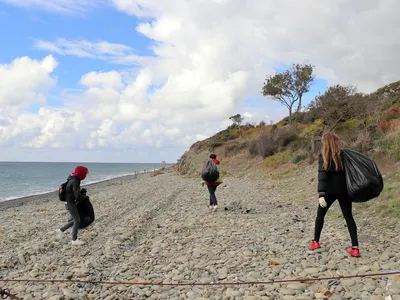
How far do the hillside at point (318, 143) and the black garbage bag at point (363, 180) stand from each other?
424cm

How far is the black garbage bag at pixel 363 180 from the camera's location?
16.5ft

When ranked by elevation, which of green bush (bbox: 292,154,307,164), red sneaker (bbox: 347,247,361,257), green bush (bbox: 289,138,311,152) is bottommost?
red sneaker (bbox: 347,247,361,257)

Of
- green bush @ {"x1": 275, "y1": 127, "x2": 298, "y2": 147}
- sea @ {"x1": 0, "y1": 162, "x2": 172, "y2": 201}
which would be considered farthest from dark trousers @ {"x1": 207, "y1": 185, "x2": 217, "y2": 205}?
sea @ {"x1": 0, "y1": 162, "x2": 172, "y2": 201}

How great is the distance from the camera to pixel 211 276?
5.23m

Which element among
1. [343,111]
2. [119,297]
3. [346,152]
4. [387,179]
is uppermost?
[343,111]

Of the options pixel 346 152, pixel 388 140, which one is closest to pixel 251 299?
pixel 346 152

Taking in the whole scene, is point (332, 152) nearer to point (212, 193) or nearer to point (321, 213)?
point (321, 213)

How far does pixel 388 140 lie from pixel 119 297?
43.4ft

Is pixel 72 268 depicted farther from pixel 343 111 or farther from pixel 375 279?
pixel 343 111

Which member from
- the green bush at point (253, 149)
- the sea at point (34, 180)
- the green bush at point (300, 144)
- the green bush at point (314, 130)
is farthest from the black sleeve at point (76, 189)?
the sea at point (34, 180)

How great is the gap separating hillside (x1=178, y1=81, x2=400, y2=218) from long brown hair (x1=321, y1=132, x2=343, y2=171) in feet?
14.3

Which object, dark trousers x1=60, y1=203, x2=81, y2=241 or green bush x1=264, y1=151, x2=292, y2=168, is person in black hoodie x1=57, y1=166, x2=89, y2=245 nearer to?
dark trousers x1=60, y1=203, x2=81, y2=241

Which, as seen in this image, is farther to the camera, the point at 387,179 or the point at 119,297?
the point at 387,179

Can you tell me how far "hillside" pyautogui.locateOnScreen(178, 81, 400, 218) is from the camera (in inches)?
556
